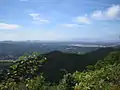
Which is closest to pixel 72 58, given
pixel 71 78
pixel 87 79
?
pixel 71 78

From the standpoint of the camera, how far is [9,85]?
1440 cm

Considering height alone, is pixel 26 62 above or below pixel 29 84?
above

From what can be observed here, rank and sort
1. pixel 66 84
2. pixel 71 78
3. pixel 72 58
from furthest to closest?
1. pixel 72 58
2. pixel 71 78
3. pixel 66 84

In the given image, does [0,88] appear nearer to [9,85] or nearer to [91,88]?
[9,85]

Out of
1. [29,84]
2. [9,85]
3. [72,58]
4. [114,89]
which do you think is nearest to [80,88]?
[114,89]

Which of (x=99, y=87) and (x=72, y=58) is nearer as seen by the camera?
(x=99, y=87)

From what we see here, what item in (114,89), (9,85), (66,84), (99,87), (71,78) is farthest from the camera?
(71,78)

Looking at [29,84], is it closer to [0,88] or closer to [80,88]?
[0,88]

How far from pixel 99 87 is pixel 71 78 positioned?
5105mm

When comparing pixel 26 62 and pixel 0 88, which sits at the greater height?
pixel 26 62

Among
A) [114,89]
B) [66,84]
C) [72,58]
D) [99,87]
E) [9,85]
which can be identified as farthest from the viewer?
[72,58]

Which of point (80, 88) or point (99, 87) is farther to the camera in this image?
point (80, 88)

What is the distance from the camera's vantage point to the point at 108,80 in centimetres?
1451

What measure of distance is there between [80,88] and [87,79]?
0.84m
